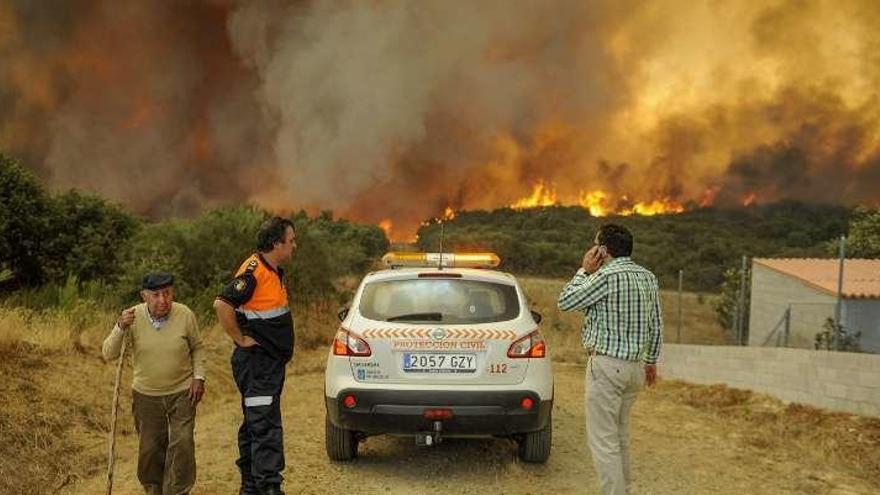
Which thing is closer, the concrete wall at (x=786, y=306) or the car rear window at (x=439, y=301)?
the car rear window at (x=439, y=301)

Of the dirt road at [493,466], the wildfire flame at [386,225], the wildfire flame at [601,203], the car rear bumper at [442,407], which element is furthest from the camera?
the wildfire flame at [601,203]

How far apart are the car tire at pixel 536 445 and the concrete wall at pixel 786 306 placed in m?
10.5

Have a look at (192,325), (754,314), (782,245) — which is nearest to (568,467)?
(192,325)

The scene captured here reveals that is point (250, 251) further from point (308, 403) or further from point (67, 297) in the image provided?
point (308, 403)

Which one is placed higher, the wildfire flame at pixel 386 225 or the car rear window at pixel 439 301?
the car rear window at pixel 439 301

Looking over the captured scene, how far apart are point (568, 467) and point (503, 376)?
148 centimetres

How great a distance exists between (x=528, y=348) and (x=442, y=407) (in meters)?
0.86

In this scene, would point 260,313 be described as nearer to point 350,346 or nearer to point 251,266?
point 251,266

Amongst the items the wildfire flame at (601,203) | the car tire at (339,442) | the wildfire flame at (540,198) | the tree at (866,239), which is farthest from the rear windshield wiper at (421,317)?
the wildfire flame at (540,198)

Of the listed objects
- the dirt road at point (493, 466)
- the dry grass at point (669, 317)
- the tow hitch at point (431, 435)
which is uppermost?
the tow hitch at point (431, 435)

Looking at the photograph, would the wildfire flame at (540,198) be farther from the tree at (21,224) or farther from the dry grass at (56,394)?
the dry grass at (56,394)

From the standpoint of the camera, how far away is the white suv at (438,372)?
612 centimetres

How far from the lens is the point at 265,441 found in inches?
211

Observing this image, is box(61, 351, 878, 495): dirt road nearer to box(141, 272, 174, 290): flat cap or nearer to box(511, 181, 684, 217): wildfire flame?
box(141, 272, 174, 290): flat cap
